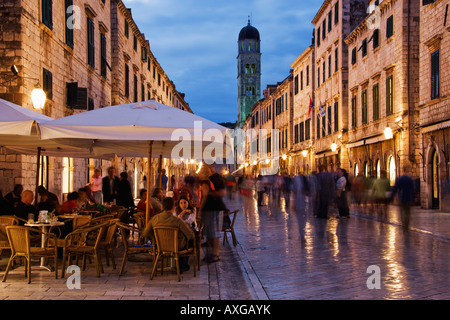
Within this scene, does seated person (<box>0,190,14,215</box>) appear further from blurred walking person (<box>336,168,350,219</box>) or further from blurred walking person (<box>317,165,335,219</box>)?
blurred walking person (<box>336,168,350,219</box>)

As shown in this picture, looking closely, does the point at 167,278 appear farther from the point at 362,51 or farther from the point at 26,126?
the point at 362,51

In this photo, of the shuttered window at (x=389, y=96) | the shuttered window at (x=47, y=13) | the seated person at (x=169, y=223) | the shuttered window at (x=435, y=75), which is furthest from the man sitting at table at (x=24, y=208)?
the shuttered window at (x=389, y=96)

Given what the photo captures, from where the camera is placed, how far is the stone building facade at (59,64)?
14820 millimetres

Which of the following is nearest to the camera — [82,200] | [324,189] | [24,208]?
[24,208]

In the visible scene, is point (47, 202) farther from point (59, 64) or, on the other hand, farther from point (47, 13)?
point (59, 64)

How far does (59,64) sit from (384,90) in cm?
1620

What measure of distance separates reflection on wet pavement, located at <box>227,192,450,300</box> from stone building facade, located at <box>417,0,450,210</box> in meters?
5.97

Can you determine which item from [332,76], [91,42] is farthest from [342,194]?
[332,76]

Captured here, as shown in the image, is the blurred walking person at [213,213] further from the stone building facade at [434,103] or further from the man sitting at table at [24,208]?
the stone building facade at [434,103]

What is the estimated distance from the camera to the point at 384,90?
88.3 feet

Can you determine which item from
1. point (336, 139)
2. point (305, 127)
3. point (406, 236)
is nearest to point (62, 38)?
point (406, 236)

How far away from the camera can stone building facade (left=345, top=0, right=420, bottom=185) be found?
Answer: 80.0ft

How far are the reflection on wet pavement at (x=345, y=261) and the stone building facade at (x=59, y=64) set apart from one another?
7.08 m

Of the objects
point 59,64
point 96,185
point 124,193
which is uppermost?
point 59,64
